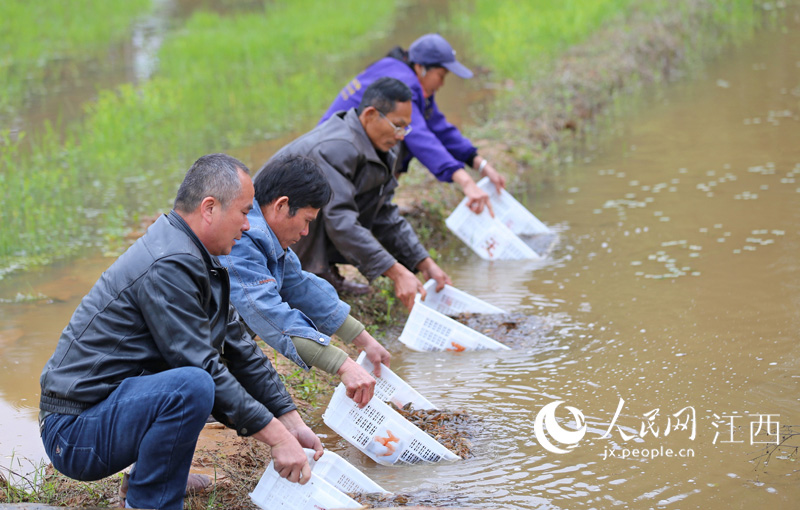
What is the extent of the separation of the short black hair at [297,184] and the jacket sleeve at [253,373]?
558 mm

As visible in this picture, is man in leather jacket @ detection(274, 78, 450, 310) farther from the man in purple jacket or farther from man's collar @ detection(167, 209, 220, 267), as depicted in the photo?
man's collar @ detection(167, 209, 220, 267)

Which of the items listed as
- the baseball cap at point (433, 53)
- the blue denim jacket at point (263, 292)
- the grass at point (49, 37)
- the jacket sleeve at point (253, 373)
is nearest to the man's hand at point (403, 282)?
the blue denim jacket at point (263, 292)

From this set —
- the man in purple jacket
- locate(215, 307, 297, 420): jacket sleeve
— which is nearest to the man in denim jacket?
locate(215, 307, 297, 420): jacket sleeve

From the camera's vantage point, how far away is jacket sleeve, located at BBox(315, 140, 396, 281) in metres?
3.97

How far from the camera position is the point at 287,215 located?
300cm

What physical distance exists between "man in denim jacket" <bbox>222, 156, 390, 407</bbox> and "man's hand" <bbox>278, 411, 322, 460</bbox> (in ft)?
Result: 0.98

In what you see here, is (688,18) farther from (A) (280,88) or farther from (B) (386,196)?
(B) (386,196)

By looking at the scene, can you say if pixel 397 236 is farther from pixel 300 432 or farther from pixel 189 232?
pixel 189 232

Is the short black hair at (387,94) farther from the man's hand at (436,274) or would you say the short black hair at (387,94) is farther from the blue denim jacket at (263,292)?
the blue denim jacket at (263,292)

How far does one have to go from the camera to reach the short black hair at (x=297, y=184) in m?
2.95

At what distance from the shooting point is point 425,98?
17.5 feet

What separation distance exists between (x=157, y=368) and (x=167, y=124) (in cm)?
710

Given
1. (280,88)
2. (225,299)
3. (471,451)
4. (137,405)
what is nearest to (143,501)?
(137,405)

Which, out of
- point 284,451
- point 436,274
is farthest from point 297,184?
point 436,274
